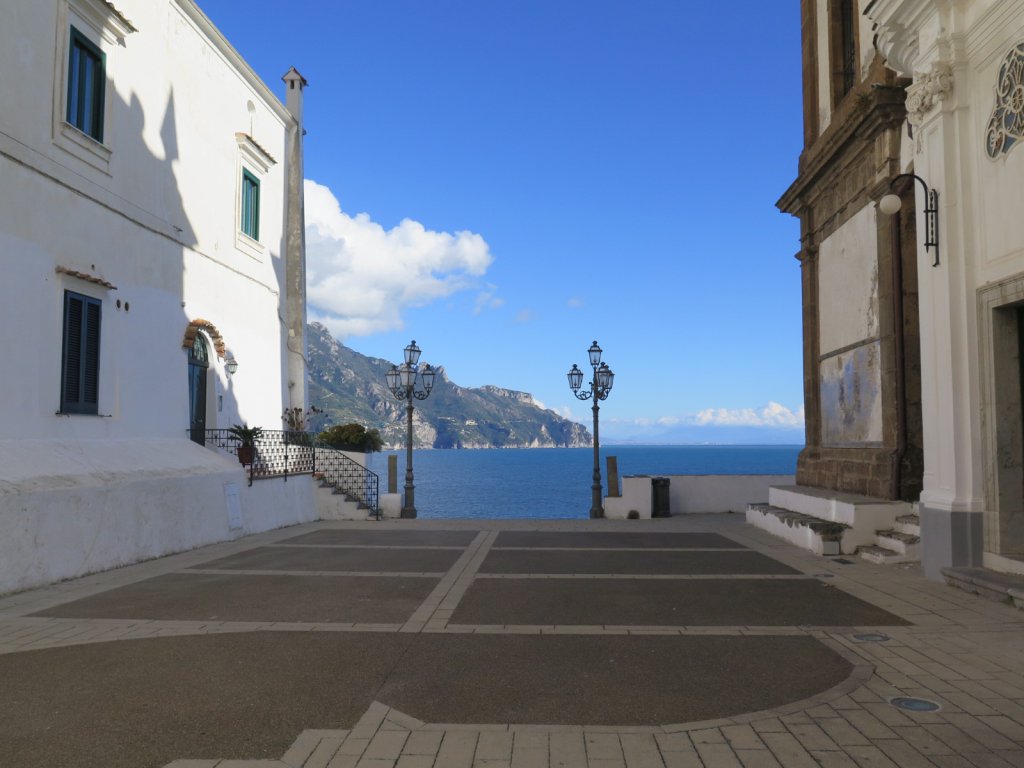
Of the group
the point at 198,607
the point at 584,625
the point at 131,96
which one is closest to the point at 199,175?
the point at 131,96

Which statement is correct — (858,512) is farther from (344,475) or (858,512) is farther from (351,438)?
(351,438)

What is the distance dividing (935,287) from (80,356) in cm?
1325

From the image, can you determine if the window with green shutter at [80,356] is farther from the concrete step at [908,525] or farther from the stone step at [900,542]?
the concrete step at [908,525]

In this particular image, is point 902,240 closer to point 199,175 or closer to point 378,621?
point 378,621

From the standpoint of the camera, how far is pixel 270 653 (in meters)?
6.34

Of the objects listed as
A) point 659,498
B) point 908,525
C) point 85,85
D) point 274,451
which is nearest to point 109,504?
point 85,85

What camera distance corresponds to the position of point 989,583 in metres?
8.32

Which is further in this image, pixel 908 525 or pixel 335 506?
pixel 335 506

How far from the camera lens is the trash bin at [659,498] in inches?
817

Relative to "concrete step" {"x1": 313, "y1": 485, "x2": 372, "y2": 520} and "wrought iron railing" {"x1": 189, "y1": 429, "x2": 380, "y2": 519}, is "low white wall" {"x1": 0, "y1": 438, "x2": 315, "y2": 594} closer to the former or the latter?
"wrought iron railing" {"x1": 189, "y1": 429, "x2": 380, "y2": 519}

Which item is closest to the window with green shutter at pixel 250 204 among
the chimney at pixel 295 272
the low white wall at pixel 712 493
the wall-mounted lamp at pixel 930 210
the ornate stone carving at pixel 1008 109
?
the chimney at pixel 295 272

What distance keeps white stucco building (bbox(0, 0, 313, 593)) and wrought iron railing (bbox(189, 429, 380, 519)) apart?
541 millimetres

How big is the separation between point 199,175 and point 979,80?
50.4ft

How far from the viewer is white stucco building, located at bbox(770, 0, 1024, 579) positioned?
9.02 m
